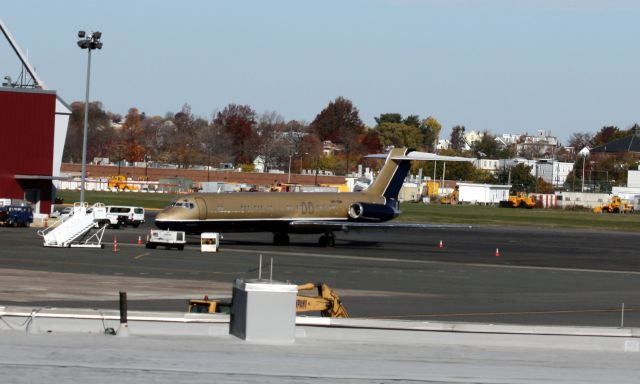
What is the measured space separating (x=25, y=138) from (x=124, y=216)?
919 cm

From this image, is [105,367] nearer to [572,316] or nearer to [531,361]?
[531,361]

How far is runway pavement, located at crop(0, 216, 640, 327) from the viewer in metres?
30.5

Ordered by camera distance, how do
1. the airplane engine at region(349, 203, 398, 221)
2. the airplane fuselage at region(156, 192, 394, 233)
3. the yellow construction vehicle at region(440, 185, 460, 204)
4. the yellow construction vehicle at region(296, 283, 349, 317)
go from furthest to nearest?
the yellow construction vehicle at region(440, 185, 460, 204), the airplane engine at region(349, 203, 398, 221), the airplane fuselage at region(156, 192, 394, 233), the yellow construction vehicle at region(296, 283, 349, 317)

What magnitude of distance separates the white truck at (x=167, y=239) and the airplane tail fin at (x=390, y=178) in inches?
663

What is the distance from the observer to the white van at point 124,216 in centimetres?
7875

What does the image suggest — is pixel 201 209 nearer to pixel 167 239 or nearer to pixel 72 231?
pixel 167 239

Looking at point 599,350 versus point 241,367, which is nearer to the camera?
point 241,367

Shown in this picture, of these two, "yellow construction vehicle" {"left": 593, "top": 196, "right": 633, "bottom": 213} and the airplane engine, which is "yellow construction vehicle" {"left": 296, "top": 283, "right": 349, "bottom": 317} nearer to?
the airplane engine

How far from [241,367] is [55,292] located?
18.5 metres

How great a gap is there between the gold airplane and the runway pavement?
4.40ft

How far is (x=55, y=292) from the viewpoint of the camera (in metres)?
32.0

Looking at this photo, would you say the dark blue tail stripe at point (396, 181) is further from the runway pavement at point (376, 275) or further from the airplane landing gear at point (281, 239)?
the airplane landing gear at point (281, 239)

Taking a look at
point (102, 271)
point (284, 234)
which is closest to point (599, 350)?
point (102, 271)

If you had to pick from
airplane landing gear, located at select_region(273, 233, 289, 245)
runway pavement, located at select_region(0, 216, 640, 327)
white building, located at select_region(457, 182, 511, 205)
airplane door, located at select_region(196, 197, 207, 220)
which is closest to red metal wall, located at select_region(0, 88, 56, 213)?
runway pavement, located at select_region(0, 216, 640, 327)
